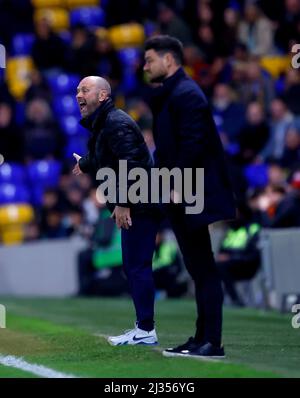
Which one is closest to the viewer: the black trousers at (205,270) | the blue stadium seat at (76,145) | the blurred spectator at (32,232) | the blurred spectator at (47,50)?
the black trousers at (205,270)

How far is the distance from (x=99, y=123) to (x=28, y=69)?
15.4 m

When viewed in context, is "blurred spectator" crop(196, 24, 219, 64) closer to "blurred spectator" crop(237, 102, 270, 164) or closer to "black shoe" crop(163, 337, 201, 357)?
"blurred spectator" crop(237, 102, 270, 164)

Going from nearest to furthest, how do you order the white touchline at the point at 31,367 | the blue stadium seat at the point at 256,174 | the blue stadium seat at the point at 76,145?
the white touchline at the point at 31,367, the blue stadium seat at the point at 256,174, the blue stadium seat at the point at 76,145

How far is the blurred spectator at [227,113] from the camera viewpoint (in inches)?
824

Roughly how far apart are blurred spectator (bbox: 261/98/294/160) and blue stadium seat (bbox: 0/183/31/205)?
14.4ft

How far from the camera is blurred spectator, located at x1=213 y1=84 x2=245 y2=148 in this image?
20922 mm

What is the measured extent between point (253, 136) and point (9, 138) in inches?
178

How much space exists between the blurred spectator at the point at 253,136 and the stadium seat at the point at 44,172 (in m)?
3.58

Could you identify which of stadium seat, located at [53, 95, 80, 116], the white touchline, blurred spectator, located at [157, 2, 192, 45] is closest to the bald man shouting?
the white touchline

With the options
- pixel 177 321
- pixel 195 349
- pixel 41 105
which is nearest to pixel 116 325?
pixel 177 321

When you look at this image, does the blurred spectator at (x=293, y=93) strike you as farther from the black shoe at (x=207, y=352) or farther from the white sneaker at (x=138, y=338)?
the black shoe at (x=207, y=352)

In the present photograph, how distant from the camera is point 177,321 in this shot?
13.8 meters

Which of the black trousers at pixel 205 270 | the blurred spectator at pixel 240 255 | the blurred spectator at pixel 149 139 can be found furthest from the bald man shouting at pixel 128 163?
the blurred spectator at pixel 149 139

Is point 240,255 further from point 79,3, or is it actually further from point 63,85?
point 79,3
